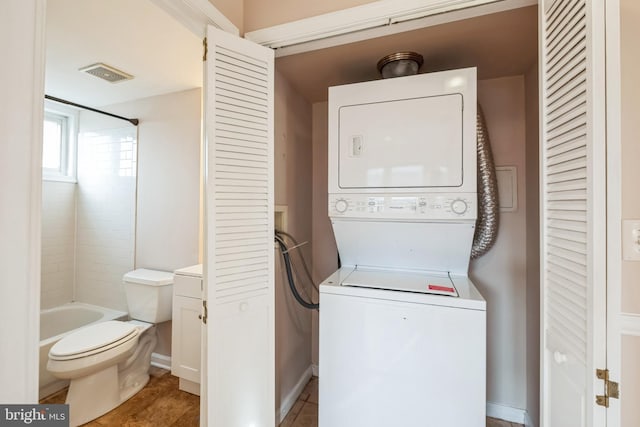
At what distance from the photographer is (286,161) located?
1.90 m

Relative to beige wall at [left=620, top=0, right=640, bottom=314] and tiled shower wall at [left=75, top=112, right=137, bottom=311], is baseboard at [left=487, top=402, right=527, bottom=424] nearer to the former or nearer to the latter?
beige wall at [left=620, top=0, right=640, bottom=314]

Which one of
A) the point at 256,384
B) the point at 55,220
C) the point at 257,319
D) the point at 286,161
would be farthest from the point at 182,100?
the point at 256,384

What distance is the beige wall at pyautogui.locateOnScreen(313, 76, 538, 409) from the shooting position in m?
1.88

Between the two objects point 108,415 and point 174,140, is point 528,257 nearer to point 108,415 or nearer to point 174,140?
point 174,140

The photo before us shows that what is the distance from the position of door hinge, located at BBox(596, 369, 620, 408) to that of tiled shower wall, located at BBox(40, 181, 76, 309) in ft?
13.3

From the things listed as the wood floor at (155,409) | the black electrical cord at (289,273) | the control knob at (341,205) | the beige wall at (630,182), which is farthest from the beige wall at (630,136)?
the wood floor at (155,409)

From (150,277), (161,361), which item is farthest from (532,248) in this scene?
(161,361)

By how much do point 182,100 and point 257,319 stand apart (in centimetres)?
214

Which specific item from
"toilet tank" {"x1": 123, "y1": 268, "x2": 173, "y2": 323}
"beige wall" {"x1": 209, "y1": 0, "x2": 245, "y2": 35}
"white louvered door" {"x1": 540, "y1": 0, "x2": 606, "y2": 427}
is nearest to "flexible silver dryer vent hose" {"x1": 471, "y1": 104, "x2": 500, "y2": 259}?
"white louvered door" {"x1": 540, "y1": 0, "x2": 606, "y2": 427}

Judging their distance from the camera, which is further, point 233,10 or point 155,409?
point 155,409

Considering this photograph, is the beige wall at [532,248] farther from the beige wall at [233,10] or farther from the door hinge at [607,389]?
the beige wall at [233,10]

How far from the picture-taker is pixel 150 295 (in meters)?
2.30
